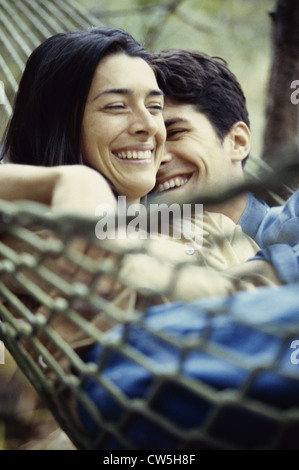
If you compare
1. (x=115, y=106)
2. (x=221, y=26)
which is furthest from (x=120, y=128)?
(x=221, y=26)

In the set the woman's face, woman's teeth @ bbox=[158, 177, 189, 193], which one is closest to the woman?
the woman's face

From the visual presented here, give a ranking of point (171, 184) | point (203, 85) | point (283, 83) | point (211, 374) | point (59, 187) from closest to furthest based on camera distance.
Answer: point (211, 374)
point (59, 187)
point (171, 184)
point (203, 85)
point (283, 83)

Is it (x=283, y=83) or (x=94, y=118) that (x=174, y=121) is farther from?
(x=283, y=83)

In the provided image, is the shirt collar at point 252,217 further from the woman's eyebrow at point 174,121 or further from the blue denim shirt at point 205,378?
the blue denim shirt at point 205,378

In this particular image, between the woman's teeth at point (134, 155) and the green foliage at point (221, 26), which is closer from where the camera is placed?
the woman's teeth at point (134, 155)

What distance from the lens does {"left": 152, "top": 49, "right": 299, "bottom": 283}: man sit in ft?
4.34

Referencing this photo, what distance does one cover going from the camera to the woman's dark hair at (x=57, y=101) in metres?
1.15

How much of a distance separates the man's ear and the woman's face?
30 centimetres

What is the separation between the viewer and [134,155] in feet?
3.89

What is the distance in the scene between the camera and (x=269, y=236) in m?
1.25

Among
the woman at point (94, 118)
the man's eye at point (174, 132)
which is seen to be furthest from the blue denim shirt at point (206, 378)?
the man's eye at point (174, 132)

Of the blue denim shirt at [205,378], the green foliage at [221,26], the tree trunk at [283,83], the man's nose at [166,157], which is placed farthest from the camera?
the green foliage at [221,26]

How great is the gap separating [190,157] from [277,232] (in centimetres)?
25

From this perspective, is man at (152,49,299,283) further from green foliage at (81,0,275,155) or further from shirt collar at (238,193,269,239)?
green foliage at (81,0,275,155)
